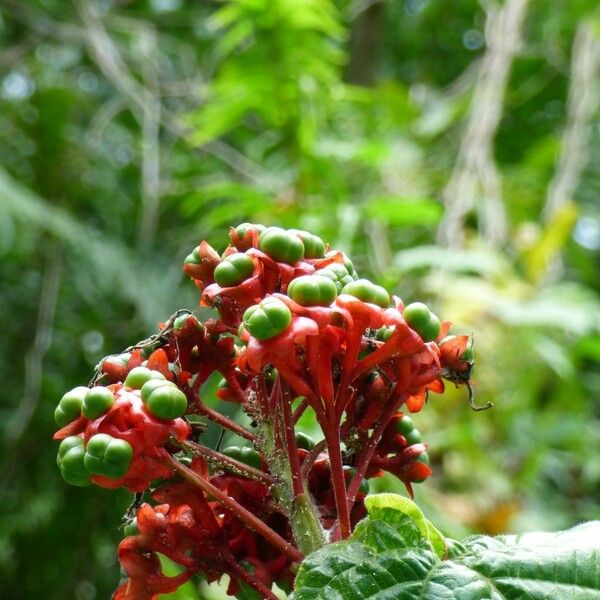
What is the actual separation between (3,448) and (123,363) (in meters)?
2.81

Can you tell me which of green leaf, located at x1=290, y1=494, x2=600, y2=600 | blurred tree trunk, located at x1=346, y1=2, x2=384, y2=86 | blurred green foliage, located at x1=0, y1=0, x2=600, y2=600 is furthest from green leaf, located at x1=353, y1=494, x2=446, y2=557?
blurred tree trunk, located at x1=346, y1=2, x2=384, y2=86

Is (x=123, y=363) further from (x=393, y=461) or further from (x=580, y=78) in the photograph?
(x=580, y=78)

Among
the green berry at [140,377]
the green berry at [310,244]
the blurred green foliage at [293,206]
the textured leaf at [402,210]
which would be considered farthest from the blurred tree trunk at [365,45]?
the green berry at [140,377]

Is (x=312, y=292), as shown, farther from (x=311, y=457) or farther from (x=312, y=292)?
(x=311, y=457)

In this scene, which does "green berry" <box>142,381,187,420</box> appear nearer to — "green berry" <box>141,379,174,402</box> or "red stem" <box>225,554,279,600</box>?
"green berry" <box>141,379,174,402</box>

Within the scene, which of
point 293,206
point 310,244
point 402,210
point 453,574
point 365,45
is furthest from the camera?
point 365,45

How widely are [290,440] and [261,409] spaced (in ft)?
0.12

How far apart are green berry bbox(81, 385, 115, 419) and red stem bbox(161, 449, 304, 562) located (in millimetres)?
48

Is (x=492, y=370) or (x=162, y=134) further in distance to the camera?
(x=162, y=134)

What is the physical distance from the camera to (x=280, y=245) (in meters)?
0.59

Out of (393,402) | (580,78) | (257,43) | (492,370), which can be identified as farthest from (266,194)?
(393,402)

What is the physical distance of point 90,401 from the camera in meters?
0.54

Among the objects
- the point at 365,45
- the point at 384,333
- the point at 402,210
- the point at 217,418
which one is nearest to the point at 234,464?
the point at 217,418

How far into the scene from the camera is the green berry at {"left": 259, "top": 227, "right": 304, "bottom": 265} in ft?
1.94
